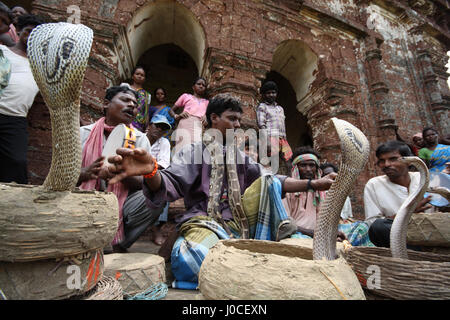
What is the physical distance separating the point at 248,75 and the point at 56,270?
4155 millimetres

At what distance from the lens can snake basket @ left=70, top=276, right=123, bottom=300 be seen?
93 centimetres

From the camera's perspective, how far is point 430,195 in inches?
70.1

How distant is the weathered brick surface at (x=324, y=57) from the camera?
3.51 m

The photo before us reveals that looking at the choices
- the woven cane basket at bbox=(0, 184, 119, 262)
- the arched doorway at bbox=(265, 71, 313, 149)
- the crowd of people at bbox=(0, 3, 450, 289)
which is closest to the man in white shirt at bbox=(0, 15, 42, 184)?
the crowd of people at bbox=(0, 3, 450, 289)

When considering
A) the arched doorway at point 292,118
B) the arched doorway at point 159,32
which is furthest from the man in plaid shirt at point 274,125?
the arched doorway at point 292,118

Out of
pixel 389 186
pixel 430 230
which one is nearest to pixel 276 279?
pixel 430 230

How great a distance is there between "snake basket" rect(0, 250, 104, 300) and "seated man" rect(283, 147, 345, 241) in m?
2.14

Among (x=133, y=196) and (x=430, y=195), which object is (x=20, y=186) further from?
(x=430, y=195)

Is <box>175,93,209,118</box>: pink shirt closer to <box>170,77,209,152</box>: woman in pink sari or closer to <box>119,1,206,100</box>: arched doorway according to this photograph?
<box>170,77,209,152</box>: woman in pink sari

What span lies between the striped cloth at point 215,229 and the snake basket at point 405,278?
665 millimetres

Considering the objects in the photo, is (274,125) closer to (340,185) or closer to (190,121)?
(190,121)

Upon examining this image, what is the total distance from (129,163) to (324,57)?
218 inches

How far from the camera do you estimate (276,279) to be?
0.68 m

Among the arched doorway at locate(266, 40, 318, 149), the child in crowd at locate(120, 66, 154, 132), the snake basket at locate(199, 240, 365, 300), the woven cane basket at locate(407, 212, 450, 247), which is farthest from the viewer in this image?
the arched doorway at locate(266, 40, 318, 149)
